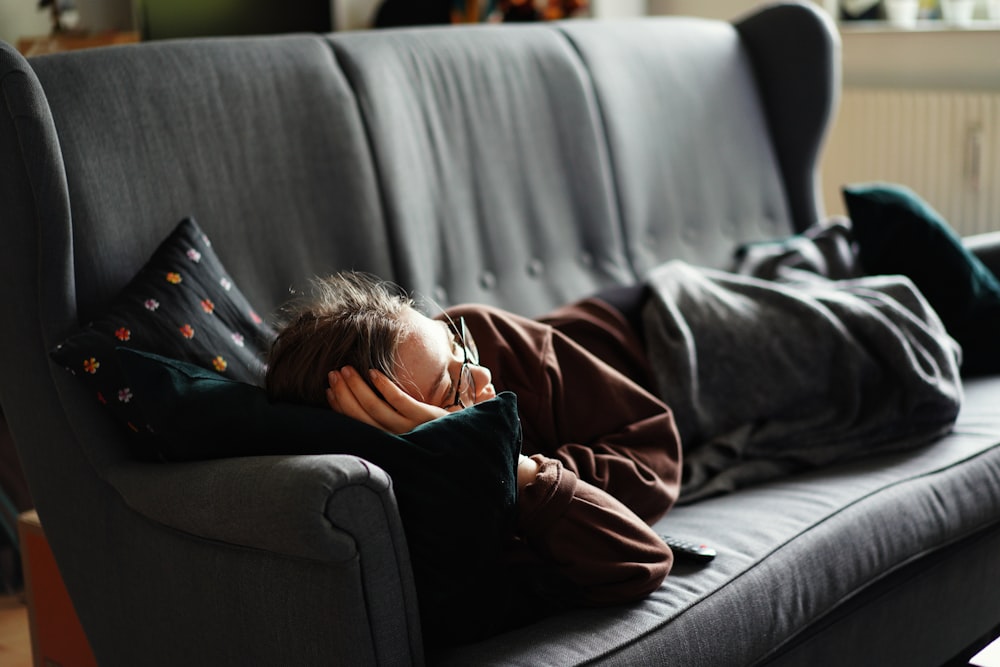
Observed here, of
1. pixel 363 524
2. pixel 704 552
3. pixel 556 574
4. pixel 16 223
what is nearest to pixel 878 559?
pixel 704 552

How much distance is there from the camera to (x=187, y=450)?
1240 mm

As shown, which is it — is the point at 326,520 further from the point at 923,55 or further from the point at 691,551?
the point at 923,55

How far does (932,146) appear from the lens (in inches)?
129

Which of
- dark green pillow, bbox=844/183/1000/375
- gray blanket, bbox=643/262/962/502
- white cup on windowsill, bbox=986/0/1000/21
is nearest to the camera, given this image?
gray blanket, bbox=643/262/962/502

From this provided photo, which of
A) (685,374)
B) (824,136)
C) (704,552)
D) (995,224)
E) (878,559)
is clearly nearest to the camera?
(704,552)

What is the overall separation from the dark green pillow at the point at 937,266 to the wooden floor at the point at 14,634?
5.79 ft

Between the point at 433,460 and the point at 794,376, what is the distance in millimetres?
Result: 803

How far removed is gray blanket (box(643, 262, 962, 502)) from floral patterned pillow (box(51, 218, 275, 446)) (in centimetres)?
63

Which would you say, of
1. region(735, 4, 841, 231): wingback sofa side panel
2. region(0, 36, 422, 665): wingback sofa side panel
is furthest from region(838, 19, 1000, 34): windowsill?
region(0, 36, 422, 665): wingback sofa side panel

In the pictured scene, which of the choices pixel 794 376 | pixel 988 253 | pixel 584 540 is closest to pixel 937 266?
pixel 988 253

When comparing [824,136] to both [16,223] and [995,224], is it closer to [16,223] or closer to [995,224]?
[995,224]

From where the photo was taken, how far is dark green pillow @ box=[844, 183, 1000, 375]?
2.01m

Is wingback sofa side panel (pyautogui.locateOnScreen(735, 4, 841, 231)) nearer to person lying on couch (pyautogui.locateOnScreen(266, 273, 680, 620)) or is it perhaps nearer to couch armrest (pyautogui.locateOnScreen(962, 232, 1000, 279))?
couch armrest (pyautogui.locateOnScreen(962, 232, 1000, 279))

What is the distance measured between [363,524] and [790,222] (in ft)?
5.98
